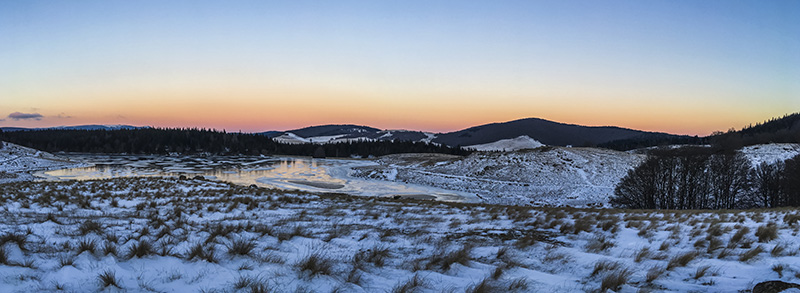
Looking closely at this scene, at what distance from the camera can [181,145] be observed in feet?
504

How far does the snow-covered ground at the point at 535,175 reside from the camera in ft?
139

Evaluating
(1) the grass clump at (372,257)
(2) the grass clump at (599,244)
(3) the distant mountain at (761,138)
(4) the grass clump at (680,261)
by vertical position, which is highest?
(3) the distant mountain at (761,138)

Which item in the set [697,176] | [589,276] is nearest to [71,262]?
[589,276]

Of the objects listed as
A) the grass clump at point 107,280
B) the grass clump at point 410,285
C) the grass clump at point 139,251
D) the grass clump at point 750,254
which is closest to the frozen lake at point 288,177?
the grass clump at point 750,254

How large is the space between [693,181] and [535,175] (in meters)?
22.2

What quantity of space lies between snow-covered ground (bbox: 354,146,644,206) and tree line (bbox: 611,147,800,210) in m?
4.81

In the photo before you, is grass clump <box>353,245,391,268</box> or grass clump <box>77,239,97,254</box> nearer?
grass clump <box>77,239,97,254</box>

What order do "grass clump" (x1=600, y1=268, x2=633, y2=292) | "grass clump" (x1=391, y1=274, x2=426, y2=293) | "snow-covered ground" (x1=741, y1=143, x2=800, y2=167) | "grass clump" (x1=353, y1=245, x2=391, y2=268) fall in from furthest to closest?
"snow-covered ground" (x1=741, y1=143, x2=800, y2=167), "grass clump" (x1=353, y1=245, x2=391, y2=268), "grass clump" (x1=600, y1=268, x2=633, y2=292), "grass clump" (x1=391, y1=274, x2=426, y2=293)

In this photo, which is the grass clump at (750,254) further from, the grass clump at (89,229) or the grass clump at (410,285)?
the grass clump at (89,229)

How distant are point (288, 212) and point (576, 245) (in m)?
8.77

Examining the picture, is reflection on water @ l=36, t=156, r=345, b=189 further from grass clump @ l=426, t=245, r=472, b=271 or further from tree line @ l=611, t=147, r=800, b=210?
grass clump @ l=426, t=245, r=472, b=271

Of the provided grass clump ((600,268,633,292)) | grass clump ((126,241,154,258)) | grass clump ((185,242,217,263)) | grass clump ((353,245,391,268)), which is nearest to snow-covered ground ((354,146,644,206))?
grass clump ((353,245,391,268))

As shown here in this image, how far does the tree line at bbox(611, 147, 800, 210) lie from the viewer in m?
32.6

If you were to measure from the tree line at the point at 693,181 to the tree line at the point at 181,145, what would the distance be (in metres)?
118
